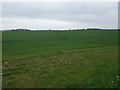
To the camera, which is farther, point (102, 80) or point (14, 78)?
point (14, 78)

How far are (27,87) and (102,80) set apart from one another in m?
3.53

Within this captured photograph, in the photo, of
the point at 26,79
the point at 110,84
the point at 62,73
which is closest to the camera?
the point at 110,84

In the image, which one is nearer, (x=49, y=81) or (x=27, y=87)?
(x=27, y=87)

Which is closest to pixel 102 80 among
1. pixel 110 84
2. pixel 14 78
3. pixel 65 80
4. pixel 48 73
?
pixel 110 84

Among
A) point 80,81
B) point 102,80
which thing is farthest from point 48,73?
point 102,80

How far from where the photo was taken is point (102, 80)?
7.49 m

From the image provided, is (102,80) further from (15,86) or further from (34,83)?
(15,86)

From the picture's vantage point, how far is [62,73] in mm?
9086

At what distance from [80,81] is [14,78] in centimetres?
348

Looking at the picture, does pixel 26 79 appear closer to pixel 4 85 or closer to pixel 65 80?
pixel 4 85

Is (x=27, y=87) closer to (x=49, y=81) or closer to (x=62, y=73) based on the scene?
(x=49, y=81)

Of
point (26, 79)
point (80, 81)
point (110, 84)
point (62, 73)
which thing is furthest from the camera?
point (62, 73)

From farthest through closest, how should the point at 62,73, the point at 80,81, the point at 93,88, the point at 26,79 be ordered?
1. the point at 62,73
2. the point at 26,79
3. the point at 80,81
4. the point at 93,88

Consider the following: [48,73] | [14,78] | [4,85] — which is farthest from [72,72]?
[4,85]
